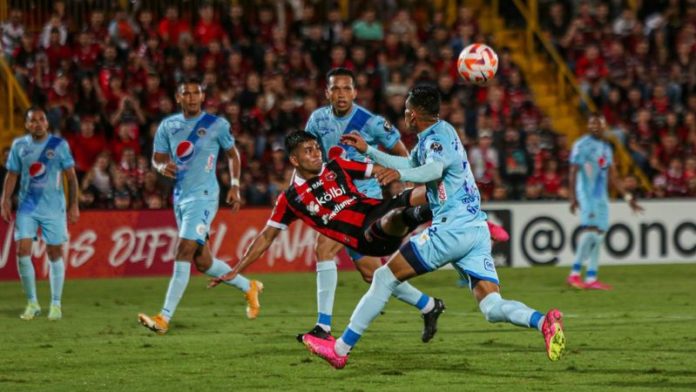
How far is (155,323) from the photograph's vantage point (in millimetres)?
12047

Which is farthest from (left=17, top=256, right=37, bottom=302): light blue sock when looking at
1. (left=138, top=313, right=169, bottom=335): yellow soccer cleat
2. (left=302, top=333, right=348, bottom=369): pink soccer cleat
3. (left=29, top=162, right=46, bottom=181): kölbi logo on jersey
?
(left=302, top=333, right=348, bottom=369): pink soccer cleat

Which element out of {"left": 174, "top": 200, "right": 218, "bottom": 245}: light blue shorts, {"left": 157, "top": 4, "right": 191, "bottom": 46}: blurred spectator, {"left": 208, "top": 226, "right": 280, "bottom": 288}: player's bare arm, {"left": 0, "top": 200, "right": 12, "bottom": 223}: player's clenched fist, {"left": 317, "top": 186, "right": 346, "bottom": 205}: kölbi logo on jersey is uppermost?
{"left": 157, "top": 4, "right": 191, "bottom": 46}: blurred spectator

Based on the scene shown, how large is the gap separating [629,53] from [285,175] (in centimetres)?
817

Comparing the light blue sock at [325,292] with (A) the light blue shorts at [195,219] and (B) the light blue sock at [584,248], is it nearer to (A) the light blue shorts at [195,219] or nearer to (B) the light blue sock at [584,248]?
(A) the light blue shorts at [195,219]

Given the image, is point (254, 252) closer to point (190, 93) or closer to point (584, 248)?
point (190, 93)

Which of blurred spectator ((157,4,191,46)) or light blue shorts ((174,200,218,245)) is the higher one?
blurred spectator ((157,4,191,46))

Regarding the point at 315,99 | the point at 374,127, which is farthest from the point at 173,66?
the point at 374,127

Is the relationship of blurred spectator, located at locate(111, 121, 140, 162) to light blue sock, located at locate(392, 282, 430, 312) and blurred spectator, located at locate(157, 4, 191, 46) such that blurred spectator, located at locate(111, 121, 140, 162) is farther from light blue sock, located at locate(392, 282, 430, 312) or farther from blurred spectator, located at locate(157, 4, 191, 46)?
light blue sock, located at locate(392, 282, 430, 312)

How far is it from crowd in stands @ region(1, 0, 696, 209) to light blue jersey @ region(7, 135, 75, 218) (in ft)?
17.4

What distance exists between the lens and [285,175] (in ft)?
68.2

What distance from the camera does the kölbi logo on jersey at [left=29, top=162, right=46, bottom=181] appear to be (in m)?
14.3

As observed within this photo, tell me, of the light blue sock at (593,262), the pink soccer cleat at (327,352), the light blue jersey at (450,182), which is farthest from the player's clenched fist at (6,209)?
the light blue sock at (593,262)

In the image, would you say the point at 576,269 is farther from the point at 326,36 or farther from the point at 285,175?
the point at 326,36

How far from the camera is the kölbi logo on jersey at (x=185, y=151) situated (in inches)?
510
